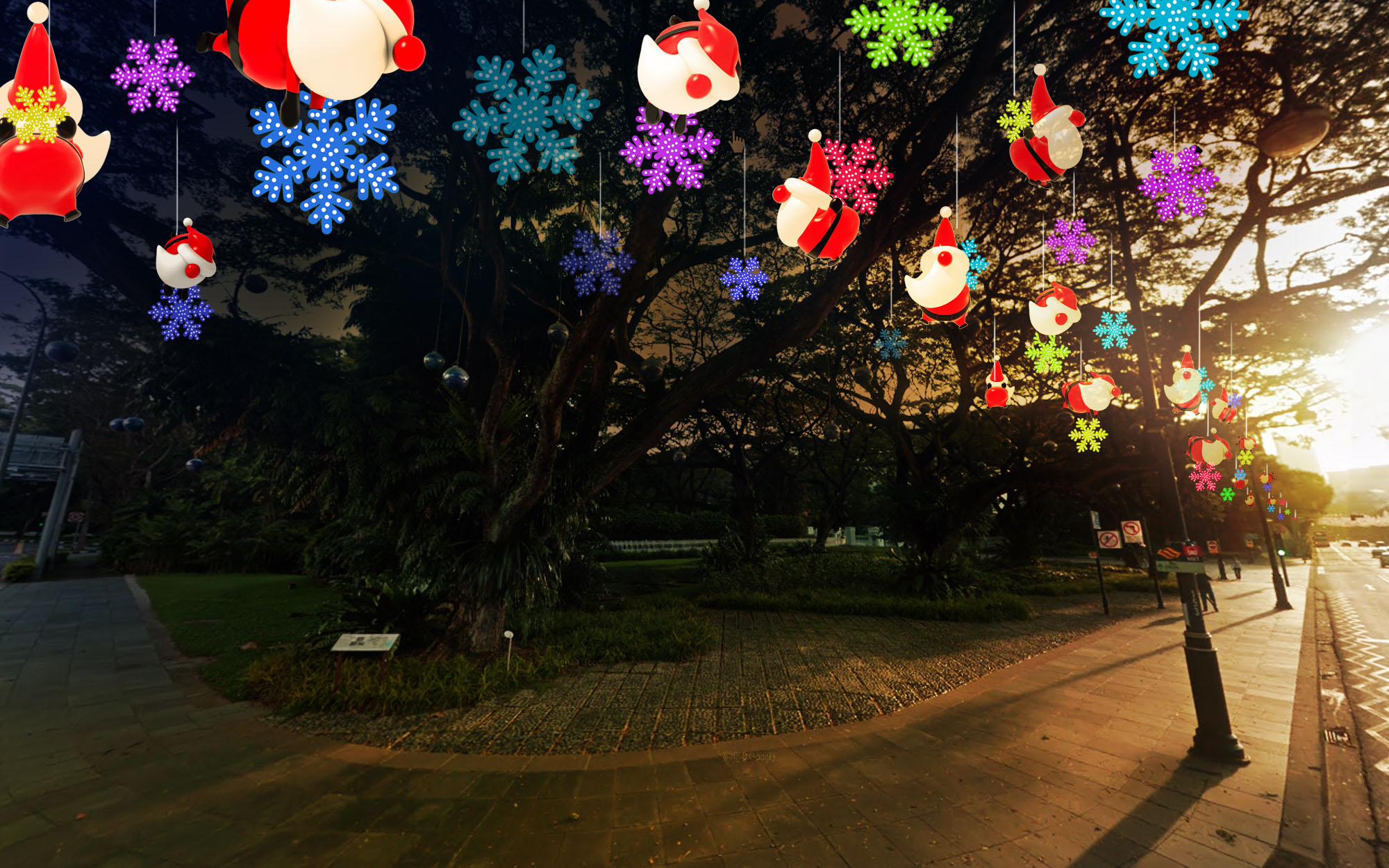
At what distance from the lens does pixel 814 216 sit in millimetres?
3402

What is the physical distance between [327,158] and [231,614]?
11058 mm

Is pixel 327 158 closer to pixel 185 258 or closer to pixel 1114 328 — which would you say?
pixel 185 258

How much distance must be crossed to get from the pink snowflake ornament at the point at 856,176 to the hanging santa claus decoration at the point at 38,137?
16.3ft

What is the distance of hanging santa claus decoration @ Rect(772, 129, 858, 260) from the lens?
3.39m

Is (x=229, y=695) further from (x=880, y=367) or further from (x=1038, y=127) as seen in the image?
(x=880, y=367)

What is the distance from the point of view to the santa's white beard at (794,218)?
134 inches

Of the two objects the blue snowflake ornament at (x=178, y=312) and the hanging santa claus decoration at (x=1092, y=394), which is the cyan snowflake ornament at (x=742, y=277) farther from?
the blue snowflake ornament at (x=178, y=312)

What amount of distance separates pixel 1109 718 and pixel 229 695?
9588 millimetres

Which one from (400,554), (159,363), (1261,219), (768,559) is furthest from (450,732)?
(1261,219)

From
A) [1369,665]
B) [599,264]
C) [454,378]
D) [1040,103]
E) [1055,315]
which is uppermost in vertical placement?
[1040,103]

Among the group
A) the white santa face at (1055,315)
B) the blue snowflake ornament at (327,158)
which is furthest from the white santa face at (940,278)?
the blue snowflake ornament at (327,158)

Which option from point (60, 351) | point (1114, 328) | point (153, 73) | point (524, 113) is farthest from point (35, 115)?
point (60, 351)

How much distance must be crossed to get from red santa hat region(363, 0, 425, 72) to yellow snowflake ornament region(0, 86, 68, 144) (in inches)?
77.5

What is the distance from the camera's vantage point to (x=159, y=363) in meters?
6.25
